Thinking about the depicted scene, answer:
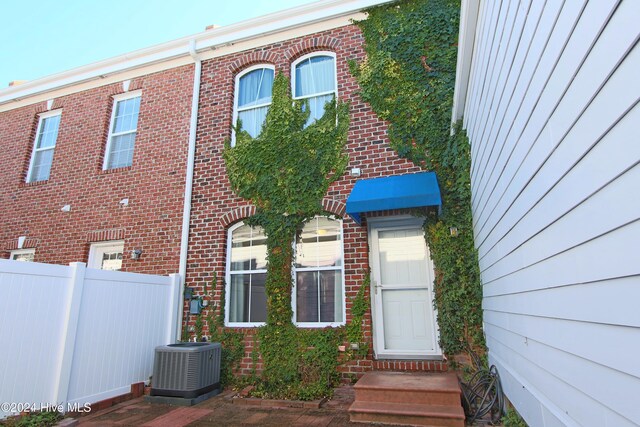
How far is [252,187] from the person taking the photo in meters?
6.50

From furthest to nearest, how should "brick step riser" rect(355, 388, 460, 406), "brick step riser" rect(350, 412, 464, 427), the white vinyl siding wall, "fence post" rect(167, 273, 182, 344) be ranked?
"fence post" rect(167, 273, 182, 344) < "brick step riser" rect(355, 388, 460, 406) < "brick step riser" rect(350, 412, 464, 427) < the white vinyl siding wall

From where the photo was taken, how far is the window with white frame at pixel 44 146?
8.62 metres

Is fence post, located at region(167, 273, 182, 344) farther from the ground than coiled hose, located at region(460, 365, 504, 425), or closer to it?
farther from the ground

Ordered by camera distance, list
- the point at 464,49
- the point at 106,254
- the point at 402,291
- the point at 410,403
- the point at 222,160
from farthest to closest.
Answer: the point at 106,254, the point at 222,160, the point at 402,291, the point at 464,49, the point at 410,403

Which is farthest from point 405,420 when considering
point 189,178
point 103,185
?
point 103,185

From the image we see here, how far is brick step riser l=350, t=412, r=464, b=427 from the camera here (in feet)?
12.2

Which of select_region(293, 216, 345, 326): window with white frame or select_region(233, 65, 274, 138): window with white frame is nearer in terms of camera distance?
select_region(293, 216, 345, 326): window with white frame

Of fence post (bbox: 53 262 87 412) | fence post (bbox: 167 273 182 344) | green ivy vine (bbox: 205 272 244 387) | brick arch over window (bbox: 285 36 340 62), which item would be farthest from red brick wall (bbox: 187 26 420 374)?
fence post (bbox: 53 262 87 412)

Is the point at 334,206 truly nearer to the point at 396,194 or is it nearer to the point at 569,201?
the point at 396,194

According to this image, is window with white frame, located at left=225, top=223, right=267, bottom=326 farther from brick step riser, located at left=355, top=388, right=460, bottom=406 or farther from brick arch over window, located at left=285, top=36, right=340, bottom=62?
brick arch over window, located at left=285, top=36, right=340, bottom=62

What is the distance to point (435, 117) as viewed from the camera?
571 centimetres

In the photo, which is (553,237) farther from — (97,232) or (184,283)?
(97,232)

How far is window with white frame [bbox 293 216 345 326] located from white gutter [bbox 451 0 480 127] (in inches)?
98.2

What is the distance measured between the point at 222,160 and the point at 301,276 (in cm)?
267
